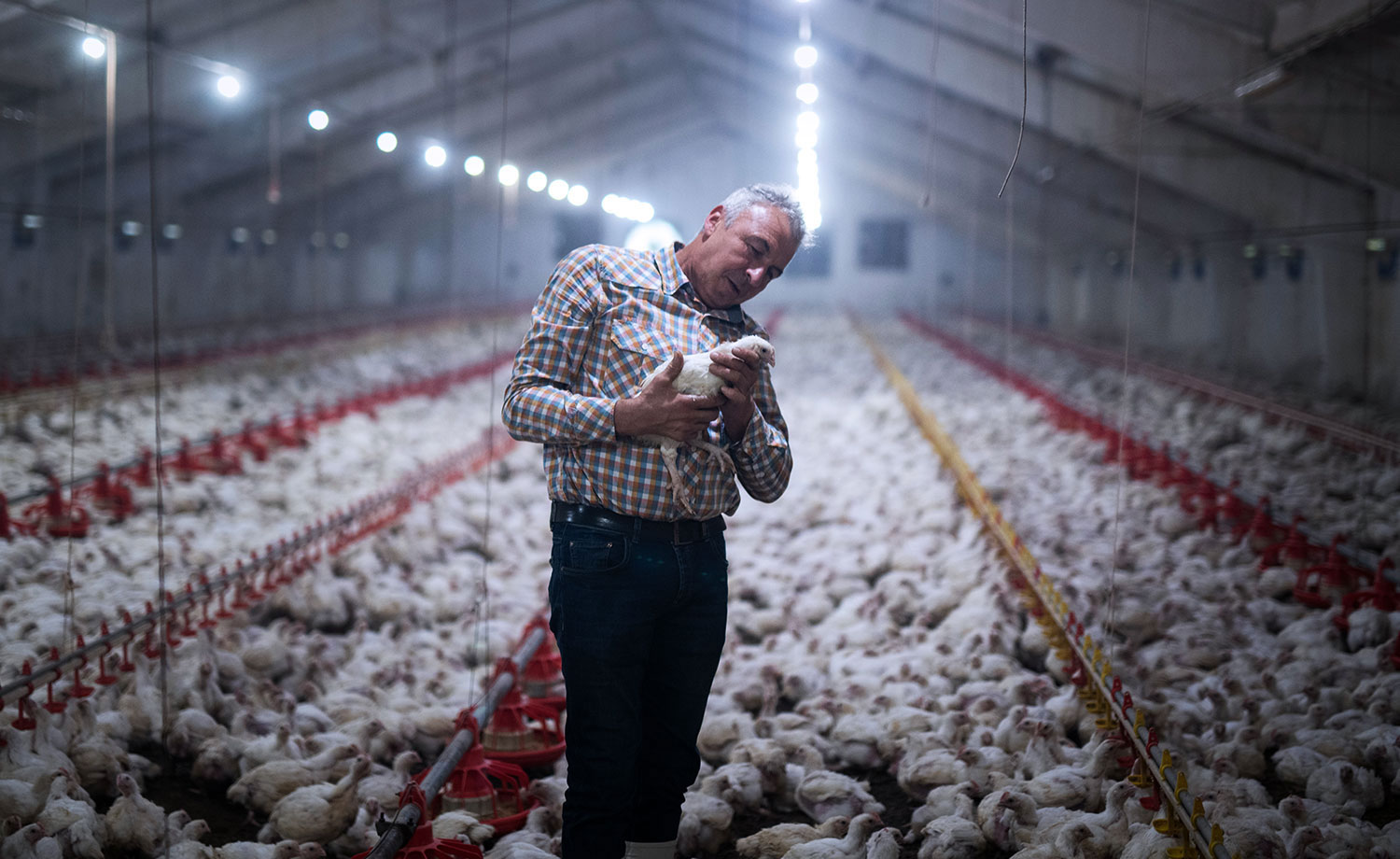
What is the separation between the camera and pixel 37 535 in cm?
546

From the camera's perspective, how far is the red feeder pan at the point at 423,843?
8.53ft

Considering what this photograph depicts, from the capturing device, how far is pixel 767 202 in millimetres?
2340

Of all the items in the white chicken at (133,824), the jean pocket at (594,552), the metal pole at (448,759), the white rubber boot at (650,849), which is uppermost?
the jean pocket at (594,552)

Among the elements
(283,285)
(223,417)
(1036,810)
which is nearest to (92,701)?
(1036,810)

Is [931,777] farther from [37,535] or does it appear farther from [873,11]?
[873,11]

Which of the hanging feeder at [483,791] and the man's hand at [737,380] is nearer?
the man's hand at [737,380]

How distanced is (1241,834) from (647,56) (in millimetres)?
21636

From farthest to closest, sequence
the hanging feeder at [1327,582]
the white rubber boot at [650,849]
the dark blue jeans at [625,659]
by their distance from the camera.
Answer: the hanging feeder at [1327,582]
the white rubber boot at [650,849]
the dark blue jeans at [625,659]

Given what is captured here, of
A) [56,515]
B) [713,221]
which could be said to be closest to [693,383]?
[713,221]

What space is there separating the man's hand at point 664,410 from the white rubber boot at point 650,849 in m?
0.96

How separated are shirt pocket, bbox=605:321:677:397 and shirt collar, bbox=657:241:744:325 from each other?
0.37 feet

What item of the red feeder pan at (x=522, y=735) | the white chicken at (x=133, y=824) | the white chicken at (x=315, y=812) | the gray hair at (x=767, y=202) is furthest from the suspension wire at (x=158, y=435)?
the gray hair at (x=767, y=202)

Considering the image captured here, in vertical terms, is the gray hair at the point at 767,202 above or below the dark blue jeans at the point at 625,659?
above

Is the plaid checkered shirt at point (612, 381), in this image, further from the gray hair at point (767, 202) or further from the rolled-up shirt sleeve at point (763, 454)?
the gray hair at point (767, 202)
